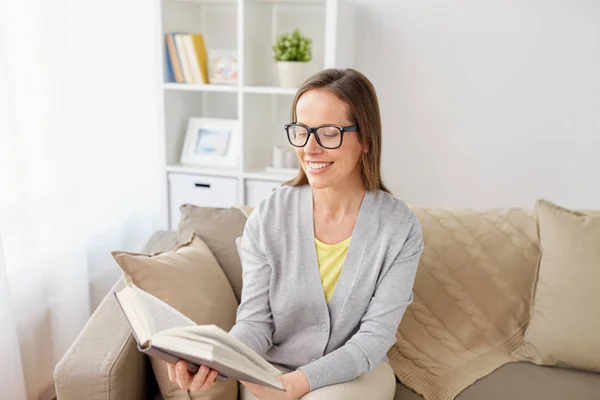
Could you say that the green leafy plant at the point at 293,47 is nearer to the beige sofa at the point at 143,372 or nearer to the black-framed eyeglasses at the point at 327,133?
the beige sofa at the point at 143,372

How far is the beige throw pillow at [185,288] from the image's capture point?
1.51 meters

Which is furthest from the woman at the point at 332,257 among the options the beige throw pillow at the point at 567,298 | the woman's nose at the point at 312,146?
the beige throw pillow at the point at 567,298

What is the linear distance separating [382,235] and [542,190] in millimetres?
1532

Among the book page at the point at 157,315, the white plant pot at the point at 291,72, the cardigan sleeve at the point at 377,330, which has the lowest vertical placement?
the cardigan sleeve at the point at 377,330

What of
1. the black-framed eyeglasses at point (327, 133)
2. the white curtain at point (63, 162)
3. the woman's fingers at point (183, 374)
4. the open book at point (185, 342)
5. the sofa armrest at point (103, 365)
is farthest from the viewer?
the white curtain at point (63, 162)

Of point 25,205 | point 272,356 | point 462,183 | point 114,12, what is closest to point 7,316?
point 25,205

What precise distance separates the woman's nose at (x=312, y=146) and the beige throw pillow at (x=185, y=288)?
484mm

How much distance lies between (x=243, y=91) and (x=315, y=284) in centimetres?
132

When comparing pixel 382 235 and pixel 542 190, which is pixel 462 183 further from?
pixel 382 235

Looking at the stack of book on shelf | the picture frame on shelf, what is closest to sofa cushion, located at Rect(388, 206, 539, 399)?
the picture frame on shelf

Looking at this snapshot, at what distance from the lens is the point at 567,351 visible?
5.83ft

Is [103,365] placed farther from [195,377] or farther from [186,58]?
[186,58]

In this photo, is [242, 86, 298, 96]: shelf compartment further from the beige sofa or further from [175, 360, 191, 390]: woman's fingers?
[175, 360, 191, 390]: woman's fingers

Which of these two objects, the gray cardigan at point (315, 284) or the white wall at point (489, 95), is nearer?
the gray cardigan at point (315, 284)
